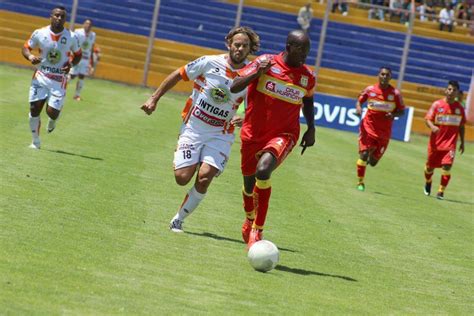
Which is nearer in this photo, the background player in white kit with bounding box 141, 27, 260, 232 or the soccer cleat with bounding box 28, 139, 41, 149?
the background player in white kit with bounding box 141, 27, 260, 232

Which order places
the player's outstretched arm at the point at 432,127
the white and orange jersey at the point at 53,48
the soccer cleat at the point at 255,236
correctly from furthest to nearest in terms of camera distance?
1. the player's outstretched arm at the point at 432,127
2. the white and orange jersey at the point at 53,48
3. the soccer cleat at the point at 255,236

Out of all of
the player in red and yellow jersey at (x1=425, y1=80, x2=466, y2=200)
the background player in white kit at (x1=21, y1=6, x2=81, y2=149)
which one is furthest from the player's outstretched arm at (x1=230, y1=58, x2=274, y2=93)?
the player in red and yellow jersey at (x1=425, y1=80, x2=466, y2=200)

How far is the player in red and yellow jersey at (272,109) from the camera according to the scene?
453 inches

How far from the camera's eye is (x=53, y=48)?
64.5ft

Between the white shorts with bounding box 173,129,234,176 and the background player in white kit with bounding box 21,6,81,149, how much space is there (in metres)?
7.32

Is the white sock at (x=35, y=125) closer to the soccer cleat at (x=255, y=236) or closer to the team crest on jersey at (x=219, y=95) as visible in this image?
the team crest on jersey at (x=219, y=95)

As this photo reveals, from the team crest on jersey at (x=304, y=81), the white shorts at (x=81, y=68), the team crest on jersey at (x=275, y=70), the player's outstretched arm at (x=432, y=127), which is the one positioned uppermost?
the team crest on jersey at (x=275, y=70)

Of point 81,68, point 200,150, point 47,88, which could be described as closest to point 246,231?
point 200,150

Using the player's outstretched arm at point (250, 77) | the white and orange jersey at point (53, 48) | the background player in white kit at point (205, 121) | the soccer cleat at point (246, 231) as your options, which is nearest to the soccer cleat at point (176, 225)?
the background player in white kit at point (205, 121)

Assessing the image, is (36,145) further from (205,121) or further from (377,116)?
(205,121)

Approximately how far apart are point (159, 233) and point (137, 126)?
15.3m

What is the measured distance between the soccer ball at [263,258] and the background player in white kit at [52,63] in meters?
9.34

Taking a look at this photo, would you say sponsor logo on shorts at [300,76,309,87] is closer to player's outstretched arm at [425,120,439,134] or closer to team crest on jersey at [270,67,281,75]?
team crest on jersey at [270,67,281,75]

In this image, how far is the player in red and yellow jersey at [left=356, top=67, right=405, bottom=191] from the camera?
22141 millimetres
